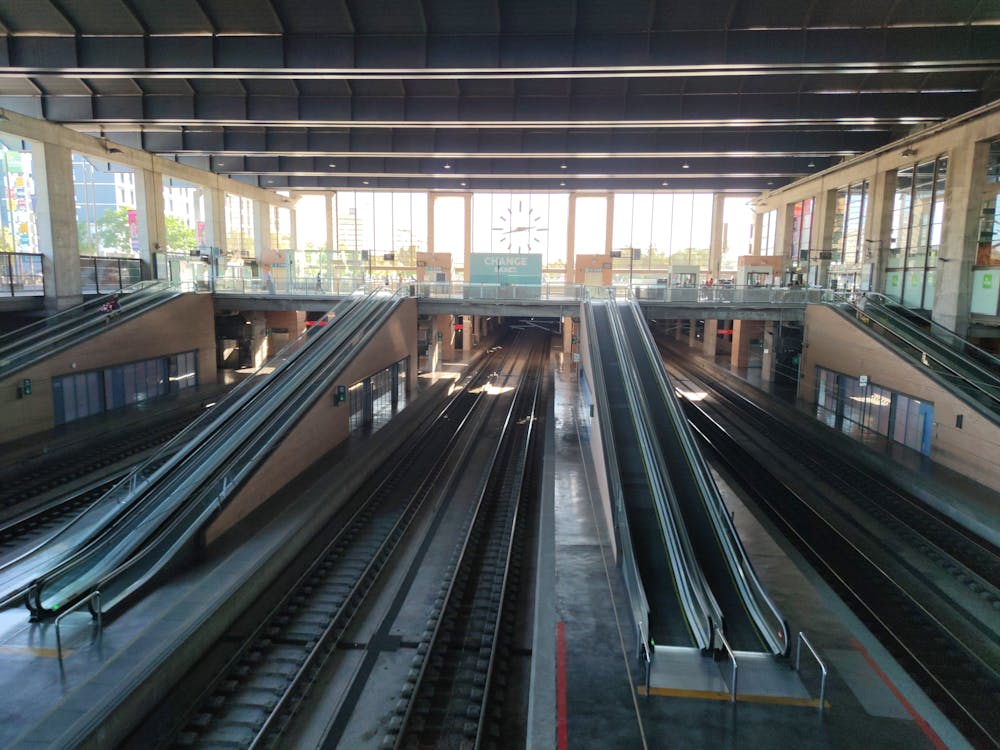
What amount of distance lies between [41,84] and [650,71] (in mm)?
19551

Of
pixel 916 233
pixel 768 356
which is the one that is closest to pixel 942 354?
pixel 916 233

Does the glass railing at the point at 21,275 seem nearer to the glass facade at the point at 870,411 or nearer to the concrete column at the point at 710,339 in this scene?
the glass facade at the point at 870,411

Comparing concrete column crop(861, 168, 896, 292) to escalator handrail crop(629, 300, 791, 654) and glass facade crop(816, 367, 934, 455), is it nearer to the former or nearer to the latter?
glass facade crop(816, 367, 934, 455)

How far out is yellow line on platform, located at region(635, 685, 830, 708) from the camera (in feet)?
20.4

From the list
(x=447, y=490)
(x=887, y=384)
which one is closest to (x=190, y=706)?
(x=447, y=490)

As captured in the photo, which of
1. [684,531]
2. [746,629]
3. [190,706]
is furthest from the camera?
[684,531]

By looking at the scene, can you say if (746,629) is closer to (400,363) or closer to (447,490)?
(447,490)

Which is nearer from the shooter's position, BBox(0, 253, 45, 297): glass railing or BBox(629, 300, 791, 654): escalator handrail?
BBox(629, 300, 791, 654): escalator handrail

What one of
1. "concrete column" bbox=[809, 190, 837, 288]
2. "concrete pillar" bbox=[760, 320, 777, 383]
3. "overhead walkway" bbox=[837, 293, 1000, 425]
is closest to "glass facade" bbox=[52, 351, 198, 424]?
"overhead walkway" bbox=[837, 293, 1000, 425]

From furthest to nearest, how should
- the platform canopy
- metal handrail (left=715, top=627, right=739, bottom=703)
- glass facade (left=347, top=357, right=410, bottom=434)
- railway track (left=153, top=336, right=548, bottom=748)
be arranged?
glass facade (left=347, top=357, right=410, bottom=434)
the platform canopy
railway track (left=153, top=336, right=548, bottom=748)
metal handrail (left=715, top=627, right=739, bottom=703)

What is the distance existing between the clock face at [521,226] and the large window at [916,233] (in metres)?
26.2

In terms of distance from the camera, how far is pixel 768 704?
6188 millimetres

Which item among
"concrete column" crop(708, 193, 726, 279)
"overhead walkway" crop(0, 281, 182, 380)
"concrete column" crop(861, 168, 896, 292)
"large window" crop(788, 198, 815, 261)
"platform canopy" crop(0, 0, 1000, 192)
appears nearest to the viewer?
"platform canopy" crop(0, 0, 1000, 192)

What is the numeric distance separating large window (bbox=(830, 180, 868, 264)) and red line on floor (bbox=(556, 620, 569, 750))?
2595 cm
